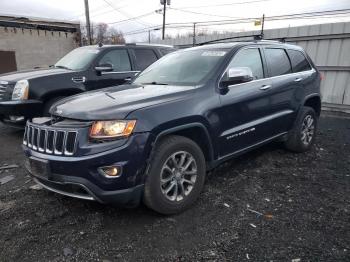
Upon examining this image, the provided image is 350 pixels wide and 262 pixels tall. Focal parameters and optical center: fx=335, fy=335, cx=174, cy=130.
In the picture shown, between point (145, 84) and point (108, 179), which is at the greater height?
point (145, 84)

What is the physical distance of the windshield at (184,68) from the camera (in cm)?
402

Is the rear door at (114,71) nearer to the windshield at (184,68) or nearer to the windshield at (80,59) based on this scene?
the windshield at (80,59)

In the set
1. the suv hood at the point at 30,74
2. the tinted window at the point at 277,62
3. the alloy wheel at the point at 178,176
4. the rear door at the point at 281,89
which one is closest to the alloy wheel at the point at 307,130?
the rear door at the point at 281,89

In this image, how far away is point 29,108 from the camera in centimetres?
609

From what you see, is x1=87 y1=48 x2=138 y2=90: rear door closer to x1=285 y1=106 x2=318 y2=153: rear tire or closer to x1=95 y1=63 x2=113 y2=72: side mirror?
x1=95 y1=63 x2=113 y2=72: side mirror

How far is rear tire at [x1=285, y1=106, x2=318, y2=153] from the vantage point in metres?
5.26

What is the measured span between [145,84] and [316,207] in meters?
2.47

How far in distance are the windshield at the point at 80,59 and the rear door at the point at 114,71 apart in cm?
21

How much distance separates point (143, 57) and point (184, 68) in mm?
3516

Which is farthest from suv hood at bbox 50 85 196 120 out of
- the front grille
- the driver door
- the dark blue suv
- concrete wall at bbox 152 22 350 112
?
concrete wall at bbox 152 22 350 112

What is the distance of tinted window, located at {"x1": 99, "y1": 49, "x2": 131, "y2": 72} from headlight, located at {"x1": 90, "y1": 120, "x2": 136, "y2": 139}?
14.4 ft

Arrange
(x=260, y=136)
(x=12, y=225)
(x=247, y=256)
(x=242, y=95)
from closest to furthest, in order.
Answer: (x=247, y=256)
(x=12, y=225)
(x=242, y=95)
(x=260, y=136)

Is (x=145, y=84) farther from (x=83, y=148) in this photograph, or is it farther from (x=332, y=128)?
(x=332, y=128)

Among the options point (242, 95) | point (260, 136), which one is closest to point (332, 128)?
point (260, 136)
